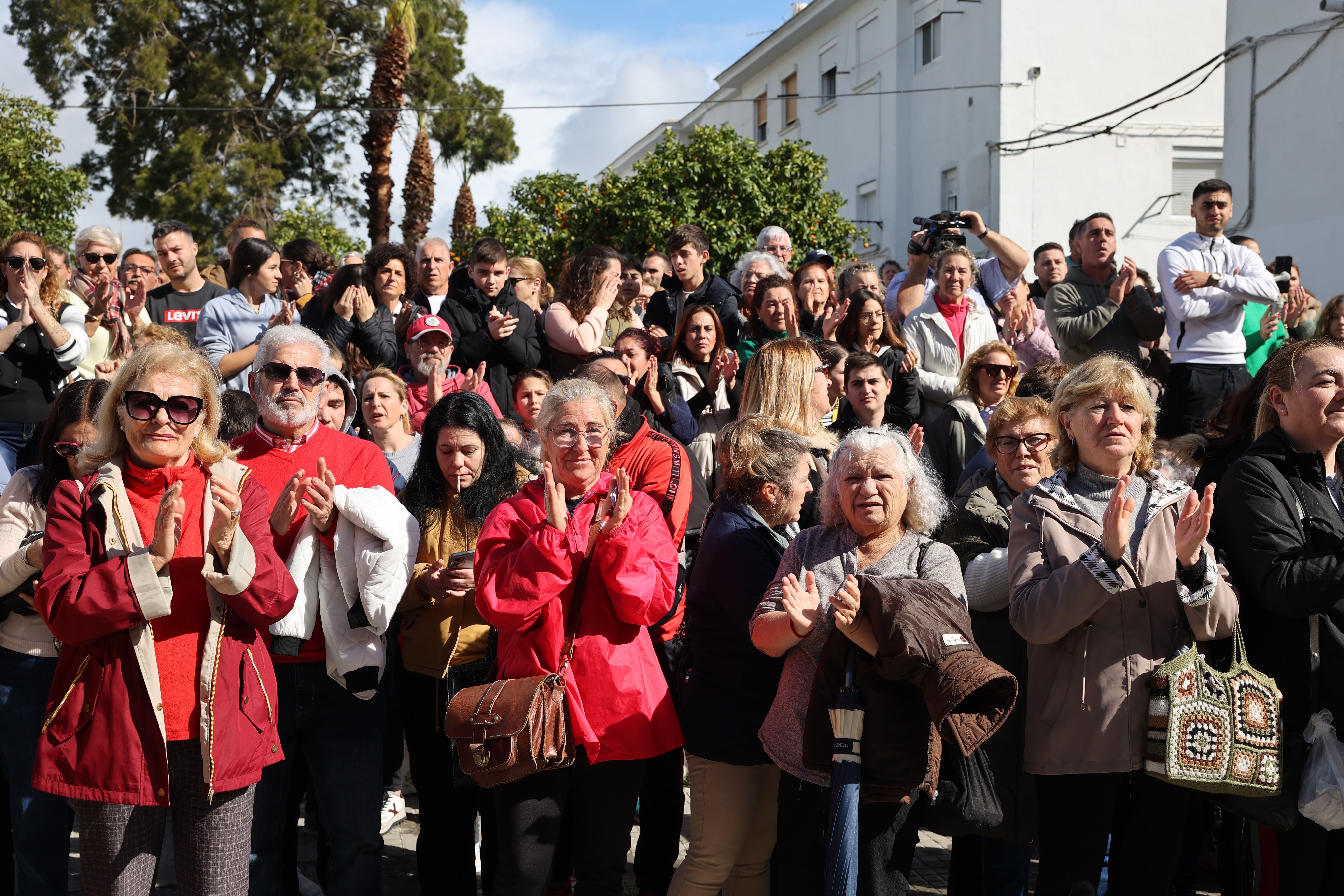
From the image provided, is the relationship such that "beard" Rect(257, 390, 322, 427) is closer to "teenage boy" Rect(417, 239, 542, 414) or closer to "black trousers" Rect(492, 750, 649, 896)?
"black trousers" Rect(492, 750, 649, 896)

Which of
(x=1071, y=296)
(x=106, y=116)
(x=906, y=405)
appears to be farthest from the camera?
(x=106, y=116)

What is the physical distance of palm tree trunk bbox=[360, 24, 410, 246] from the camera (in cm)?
2456

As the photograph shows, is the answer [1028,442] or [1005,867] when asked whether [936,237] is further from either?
[1005,867]

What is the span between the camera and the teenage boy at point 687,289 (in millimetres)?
8117

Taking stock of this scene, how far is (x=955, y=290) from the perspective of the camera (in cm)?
729

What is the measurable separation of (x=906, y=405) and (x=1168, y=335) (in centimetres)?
295

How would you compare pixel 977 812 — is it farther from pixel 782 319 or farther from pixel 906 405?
pixel 782 319

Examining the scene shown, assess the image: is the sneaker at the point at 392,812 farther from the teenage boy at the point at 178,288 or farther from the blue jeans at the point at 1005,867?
the teenage boy at the point at 178,288

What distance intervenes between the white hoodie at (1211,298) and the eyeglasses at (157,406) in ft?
20.4

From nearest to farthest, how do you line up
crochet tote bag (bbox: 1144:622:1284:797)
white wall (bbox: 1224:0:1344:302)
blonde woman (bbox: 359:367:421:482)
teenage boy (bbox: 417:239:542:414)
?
crochet tote bag (bbox: 1144:622:1284:797)
blonde woman (bbox: 359:367:421:482)
teenage boy (bbox: 417:239:542:414)
white wall (bbox: 1224:0:1344:302)

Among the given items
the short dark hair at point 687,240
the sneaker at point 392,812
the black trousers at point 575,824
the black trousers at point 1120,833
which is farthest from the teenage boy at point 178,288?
the black trousers at point 1120,833

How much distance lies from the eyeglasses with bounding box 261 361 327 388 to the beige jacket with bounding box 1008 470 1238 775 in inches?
104

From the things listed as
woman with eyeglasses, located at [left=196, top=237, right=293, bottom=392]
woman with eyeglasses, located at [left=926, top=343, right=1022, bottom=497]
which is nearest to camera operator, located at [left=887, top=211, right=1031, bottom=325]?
woman with eyeglasses, located at [left=926, top=343, right=1022, bottom=497]

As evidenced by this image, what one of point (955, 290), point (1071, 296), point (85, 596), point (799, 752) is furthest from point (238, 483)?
point (1071, 296)
